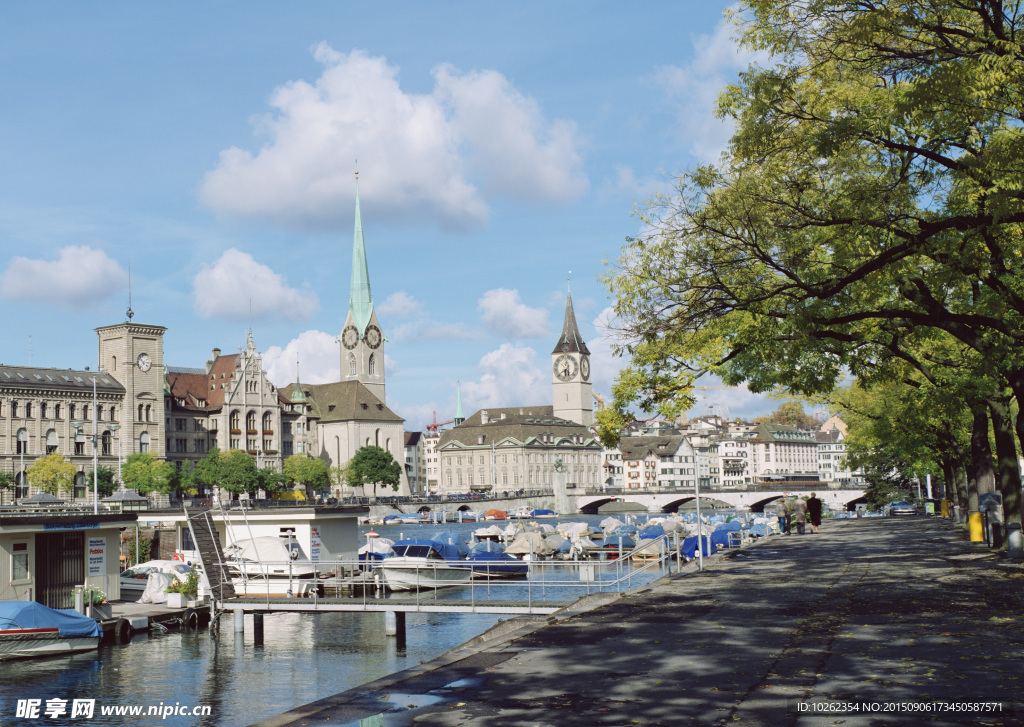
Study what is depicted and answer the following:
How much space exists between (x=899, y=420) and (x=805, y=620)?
27.2m

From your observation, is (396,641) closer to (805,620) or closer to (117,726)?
(117,726)

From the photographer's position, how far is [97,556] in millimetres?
38031

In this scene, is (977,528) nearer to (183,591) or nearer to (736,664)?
(736,664)

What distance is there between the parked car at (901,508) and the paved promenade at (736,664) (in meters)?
67.3

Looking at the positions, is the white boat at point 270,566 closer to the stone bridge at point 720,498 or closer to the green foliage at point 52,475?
the green foliage at point 52,475

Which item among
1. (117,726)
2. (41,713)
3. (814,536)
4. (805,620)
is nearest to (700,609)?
(805,620)

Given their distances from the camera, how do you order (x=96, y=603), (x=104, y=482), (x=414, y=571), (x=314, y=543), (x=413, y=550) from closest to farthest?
(x=96, y=603)
(x=314, y=543)
(x=414, y=571)
(x=413, y=550)
(x=104, y=482)

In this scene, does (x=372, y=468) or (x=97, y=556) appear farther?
(x=372, y=468)

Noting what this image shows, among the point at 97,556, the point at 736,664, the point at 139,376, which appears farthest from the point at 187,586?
the point at 139,376

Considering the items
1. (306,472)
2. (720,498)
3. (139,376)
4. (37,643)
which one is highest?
(139,376)

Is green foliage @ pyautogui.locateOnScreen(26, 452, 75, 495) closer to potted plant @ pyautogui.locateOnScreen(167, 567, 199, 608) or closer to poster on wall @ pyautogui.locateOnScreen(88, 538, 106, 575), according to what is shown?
potted plant @ pyautogui.locateOnScreen(167, 567, 199, 608)

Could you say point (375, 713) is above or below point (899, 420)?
below

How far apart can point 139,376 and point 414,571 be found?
10908 cm

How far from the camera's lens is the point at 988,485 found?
36438mm
